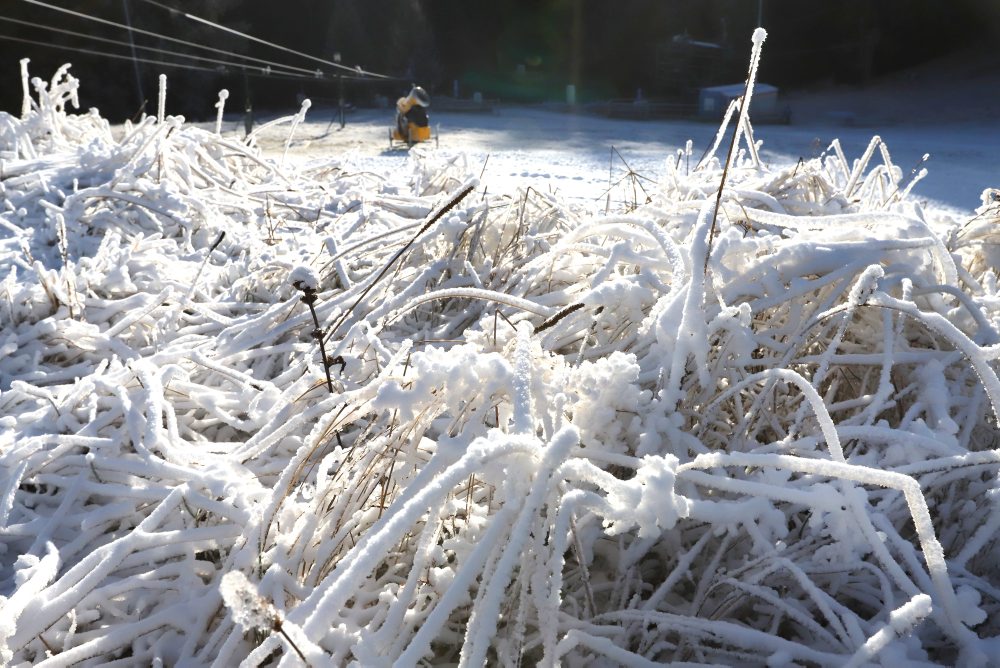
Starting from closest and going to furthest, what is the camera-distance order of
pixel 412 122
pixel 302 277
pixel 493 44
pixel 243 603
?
pixel 243 603 → pixel 302 277 → pixel 412 122 → pixel 493 44

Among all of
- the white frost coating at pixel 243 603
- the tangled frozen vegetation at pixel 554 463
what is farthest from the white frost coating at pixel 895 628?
the white frost coating at pixel 243 603

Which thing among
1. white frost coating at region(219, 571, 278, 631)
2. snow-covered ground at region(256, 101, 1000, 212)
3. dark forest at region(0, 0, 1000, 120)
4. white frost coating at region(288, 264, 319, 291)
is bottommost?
snow-covered ground at region(256, 101, 1000, 212)

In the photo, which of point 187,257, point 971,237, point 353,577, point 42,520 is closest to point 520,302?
point 353,577

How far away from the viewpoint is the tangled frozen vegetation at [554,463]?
683mm

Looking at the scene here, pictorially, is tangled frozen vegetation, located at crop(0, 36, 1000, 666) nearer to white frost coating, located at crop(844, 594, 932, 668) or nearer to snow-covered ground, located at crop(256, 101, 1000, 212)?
white frost coating, located at crop(844, 594, 932, 668)

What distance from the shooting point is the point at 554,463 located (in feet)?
2.12

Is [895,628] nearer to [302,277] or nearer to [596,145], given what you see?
[302,277]

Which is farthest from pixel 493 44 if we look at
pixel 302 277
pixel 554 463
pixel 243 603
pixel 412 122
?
pixel 243 603

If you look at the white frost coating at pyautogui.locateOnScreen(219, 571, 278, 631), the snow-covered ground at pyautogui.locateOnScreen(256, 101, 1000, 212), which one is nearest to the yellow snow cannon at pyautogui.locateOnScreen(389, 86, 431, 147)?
→ the snow-covered ground at pyautogui.locateOnScreen(256, 101, 1000, 212)

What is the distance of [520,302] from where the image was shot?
100 centimetres

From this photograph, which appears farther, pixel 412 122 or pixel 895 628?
pixel 412 122

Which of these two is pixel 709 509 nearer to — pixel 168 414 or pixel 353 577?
pixel 353 577

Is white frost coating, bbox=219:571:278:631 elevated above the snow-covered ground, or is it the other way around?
white frost coating, bbox=219:571:278:631

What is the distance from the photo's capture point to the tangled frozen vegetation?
0.68 m
